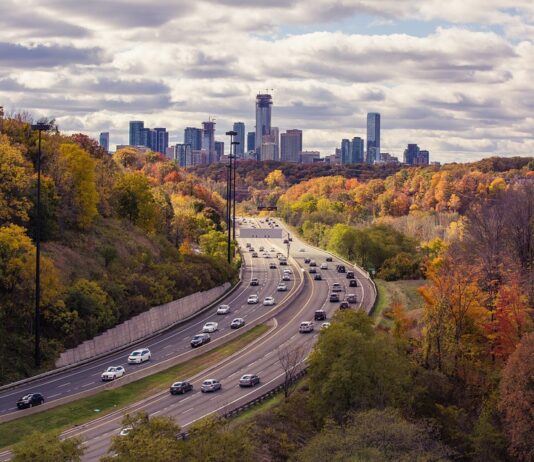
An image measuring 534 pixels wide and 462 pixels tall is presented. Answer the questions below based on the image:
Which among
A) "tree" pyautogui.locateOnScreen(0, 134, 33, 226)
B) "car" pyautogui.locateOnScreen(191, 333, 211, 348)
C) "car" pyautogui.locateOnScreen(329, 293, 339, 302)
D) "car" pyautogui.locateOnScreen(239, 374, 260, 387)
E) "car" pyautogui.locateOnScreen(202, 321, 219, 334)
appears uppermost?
"tree" pyautogui.locateOnScreen(0, 134, 33, 226)

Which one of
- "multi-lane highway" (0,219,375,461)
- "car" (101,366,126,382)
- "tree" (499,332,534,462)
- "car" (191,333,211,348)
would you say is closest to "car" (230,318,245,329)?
"multi-lane highway" (0,219,375,461)

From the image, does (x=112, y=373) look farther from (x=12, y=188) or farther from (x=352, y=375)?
(x=12, y=188)

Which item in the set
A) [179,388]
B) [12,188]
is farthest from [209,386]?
[12,188]

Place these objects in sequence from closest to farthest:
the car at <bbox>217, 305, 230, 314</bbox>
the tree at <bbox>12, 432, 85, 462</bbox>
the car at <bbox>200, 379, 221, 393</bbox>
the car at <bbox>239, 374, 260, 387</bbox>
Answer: the tree at <bbox>12, 432, 85, 462</bbox> < the car at <bbox>200, 379, 221, 393</bbox> < the car at <bbox>239, 374, 260, 387</bbox> < the car at <bbox>217, 305, 230, 314</bbox>

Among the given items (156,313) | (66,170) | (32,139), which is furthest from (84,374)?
(32,139)

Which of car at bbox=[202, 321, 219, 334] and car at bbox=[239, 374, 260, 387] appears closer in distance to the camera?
car at bbox=[239, 374, 260, 387]

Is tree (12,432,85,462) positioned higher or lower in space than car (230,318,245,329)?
higher

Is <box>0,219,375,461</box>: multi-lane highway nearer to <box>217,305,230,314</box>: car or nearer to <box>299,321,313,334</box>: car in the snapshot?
<box>299,321,313,334</box>: car
